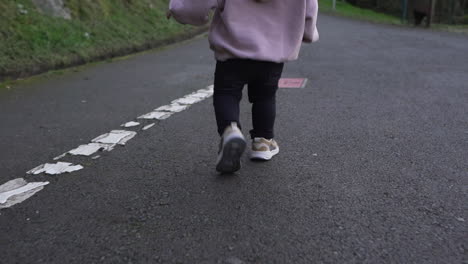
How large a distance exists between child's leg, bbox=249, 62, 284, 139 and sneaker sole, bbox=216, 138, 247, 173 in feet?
1.43

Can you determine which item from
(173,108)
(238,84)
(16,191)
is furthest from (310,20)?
(173,108)

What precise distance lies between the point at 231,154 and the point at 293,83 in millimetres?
3636

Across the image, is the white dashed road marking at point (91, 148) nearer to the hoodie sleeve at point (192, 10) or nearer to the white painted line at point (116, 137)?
the white painted line at point (116, 137)

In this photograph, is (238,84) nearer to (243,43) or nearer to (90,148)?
(243,43)

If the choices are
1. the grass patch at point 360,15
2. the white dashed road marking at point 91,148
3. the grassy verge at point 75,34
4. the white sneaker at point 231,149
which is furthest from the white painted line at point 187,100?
the grass patch at point 360,15

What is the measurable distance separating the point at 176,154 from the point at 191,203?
3.04 ft

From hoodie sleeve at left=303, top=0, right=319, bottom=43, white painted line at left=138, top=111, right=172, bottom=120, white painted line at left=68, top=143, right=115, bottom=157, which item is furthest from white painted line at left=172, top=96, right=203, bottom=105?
hoodie sleeve at left=303, top=0, right=319, bottom=43

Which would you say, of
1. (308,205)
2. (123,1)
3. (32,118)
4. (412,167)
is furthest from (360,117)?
(123,1)

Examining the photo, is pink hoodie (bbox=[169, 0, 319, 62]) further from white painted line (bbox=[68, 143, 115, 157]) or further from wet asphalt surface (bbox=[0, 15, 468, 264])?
white painted line (bbox=[68, 143, 115, 157])

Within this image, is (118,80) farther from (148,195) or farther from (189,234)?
(189,234)

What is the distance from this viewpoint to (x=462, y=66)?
726 cm

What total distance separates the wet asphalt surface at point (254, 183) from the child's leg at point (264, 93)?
0.77ft

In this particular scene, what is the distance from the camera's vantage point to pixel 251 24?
9.21ft

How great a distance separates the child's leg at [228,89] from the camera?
9.52 ft
